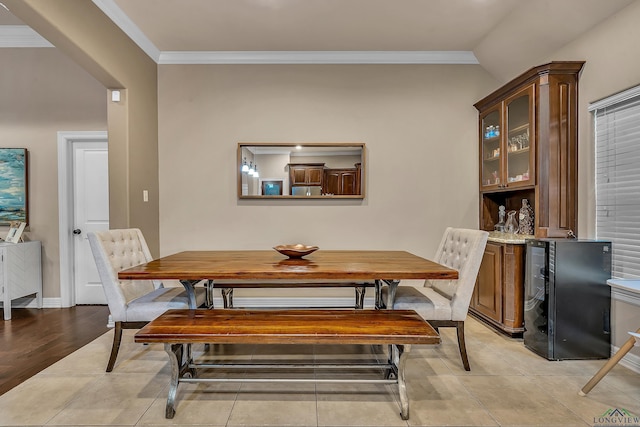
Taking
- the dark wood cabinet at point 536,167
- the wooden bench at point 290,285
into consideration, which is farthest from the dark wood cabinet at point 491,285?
the wooden bench at point 290,285

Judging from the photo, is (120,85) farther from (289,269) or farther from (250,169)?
(289,269)

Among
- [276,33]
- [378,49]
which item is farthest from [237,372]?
[378,49]

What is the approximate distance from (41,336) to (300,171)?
9.24 ft

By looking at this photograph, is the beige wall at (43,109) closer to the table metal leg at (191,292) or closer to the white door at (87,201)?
the white door at (87,201)

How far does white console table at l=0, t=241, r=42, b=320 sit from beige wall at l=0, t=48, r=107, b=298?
9.7 inches

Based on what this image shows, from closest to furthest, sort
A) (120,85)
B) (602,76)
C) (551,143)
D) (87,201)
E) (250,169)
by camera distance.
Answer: (602,76) < (551,143) < (120,85) < (250,169) < (87,201)

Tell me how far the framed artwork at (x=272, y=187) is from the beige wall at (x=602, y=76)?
2.75 m

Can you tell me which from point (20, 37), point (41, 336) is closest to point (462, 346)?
point (41, 336)

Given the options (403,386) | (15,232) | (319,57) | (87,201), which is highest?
(319,57)

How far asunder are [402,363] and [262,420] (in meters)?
0.80

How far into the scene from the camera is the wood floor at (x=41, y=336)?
2.34 meters

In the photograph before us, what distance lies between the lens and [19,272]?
3.45 metres

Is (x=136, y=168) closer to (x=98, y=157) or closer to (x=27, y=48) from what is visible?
(x=98, y=157)

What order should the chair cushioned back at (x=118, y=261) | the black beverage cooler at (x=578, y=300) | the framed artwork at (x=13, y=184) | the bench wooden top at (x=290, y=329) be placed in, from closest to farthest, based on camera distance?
the bench wooden top at (x=290, y=329) → the chair cushioned back at (x=118, y=261) → the black beverage cooler at (x=578, y=300) → the framed artwork at (x=13, y=184)
